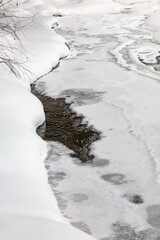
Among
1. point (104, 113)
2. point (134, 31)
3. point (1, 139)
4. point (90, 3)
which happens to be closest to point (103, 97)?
point (104, 113)

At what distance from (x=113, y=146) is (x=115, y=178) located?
2.97 feet

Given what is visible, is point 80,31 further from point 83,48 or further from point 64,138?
point 64,138

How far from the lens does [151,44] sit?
12.9 m

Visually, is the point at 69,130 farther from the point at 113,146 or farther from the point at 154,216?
the point at 154,216

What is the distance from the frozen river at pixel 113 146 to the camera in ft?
13.6

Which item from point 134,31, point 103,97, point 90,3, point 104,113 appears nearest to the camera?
point 104,113

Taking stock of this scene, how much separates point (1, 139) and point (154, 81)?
438cm

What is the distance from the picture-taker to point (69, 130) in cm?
647

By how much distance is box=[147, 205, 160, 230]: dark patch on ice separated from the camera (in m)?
3.97

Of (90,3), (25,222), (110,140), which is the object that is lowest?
(90,3)

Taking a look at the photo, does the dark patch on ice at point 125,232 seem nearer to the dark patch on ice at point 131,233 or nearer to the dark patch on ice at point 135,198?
the dark patch on ice at point 131,233

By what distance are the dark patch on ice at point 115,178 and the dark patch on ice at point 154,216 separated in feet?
2.04

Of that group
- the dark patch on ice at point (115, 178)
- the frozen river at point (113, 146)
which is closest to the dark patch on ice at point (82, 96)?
the frozen river at point (113, 146)

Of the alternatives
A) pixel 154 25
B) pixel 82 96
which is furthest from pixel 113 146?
pixel 154 25
